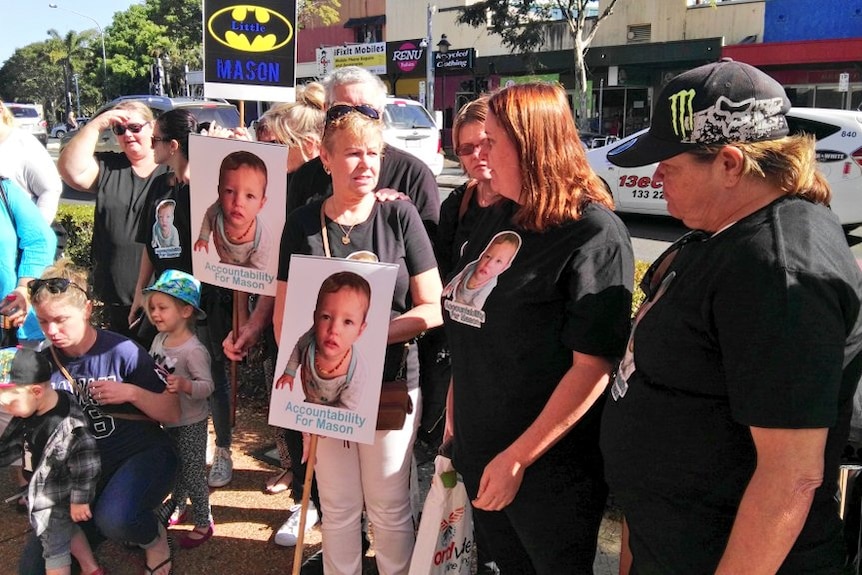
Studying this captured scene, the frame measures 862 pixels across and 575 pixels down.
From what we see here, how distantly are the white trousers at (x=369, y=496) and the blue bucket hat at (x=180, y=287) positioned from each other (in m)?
1.03

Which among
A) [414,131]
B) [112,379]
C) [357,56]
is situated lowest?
[112,379]

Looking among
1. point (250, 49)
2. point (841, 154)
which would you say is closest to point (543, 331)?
point (250, 49)

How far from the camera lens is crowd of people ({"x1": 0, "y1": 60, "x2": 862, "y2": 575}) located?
1.26 metres

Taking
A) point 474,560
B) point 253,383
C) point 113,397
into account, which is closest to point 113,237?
point 113,397

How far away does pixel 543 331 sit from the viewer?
1.79 m

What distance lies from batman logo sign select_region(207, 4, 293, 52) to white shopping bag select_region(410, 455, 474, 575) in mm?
2432

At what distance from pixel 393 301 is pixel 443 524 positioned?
0.76 m

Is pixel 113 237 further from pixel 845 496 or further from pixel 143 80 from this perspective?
pixel 143 80

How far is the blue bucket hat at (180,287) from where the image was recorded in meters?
3.06

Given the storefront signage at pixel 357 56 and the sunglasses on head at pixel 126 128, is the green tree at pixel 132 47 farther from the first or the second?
the sunglasses on head at pixel 126 128

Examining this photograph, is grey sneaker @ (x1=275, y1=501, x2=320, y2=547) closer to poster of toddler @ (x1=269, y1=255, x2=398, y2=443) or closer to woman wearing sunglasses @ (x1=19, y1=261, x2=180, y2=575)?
woman wearing sunglasses @ (x1=19, y1=261, x2=180, y2=575)

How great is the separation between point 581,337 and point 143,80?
53.6m

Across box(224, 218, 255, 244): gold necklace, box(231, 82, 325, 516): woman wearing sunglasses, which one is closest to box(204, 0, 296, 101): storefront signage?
box(231, 82, 325, 516): woman wearing sunglasses

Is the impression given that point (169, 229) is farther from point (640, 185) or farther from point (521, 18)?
point (521, 18)
